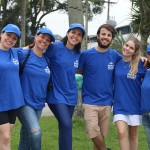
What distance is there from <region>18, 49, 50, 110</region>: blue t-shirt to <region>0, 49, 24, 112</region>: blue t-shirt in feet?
0.54

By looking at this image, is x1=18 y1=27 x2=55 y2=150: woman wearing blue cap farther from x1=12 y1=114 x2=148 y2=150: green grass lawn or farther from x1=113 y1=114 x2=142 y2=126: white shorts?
x1=12 y1=114 x2=148 y2=150: green grass lawn

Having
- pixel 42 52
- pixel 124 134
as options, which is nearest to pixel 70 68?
pixel 42 52

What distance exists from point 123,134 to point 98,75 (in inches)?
37.7

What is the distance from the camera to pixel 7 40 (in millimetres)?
4758

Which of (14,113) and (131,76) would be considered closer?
(14,113)

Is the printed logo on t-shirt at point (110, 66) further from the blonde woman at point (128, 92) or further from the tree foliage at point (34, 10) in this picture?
the tree foliage at point (34, 10)

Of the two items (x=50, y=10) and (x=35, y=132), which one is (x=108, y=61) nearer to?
(x=35, y=132)

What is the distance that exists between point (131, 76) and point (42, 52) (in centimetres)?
137

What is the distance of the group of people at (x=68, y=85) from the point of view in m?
4.77

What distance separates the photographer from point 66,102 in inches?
206

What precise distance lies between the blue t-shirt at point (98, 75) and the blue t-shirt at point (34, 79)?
2.57 feet

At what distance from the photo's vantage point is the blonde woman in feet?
17.7

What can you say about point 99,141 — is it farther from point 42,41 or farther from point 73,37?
point 42,41

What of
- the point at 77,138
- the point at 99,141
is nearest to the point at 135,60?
the point at 99,141
